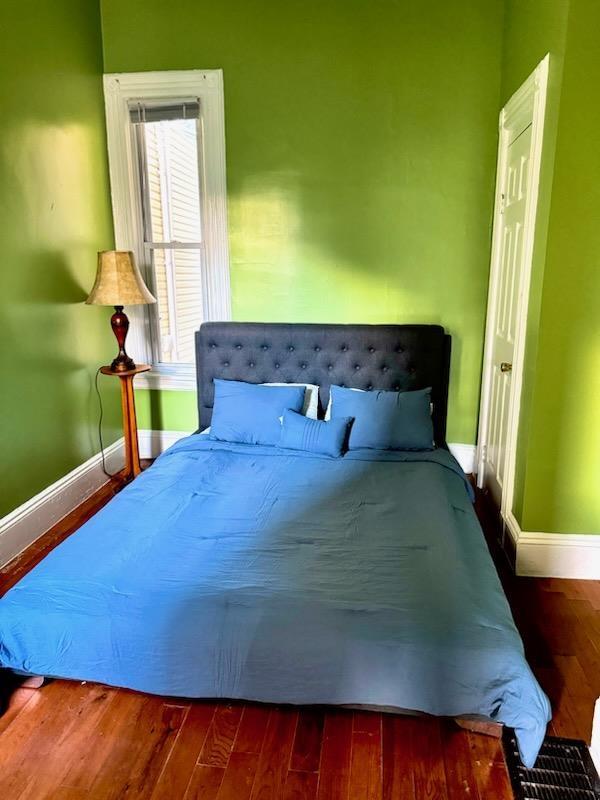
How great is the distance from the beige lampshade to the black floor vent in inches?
107

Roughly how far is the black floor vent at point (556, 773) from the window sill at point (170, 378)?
281cm

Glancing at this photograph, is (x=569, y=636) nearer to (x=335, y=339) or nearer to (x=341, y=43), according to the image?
(x=335, y=339)

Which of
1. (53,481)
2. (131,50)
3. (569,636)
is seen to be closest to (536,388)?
(569,636)

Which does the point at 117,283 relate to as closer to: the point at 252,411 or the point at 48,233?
the point at 48,233

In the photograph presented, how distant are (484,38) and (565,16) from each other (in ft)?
3.87

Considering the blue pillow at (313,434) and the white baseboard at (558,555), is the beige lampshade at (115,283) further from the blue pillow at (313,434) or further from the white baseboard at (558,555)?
the white baseboard at (558,555)

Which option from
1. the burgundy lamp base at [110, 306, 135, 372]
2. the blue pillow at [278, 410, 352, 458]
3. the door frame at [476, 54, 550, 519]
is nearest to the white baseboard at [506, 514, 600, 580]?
the door frame at [476, 54, 550, 519]

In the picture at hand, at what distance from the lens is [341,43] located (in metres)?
3.31

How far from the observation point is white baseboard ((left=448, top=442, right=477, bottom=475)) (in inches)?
148

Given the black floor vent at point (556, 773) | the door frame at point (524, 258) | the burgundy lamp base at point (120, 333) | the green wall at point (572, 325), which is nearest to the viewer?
the black floor vent at point (556, 773)

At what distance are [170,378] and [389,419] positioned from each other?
1.62 meters

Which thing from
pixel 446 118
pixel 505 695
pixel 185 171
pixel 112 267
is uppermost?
pixel 446 118

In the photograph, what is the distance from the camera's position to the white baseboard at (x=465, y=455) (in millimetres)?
3768

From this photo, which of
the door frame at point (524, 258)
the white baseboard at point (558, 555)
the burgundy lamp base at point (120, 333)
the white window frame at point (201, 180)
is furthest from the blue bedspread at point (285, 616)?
the white window frame at point (201, 180)
